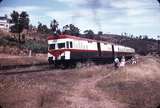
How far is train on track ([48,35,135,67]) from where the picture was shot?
1666cm

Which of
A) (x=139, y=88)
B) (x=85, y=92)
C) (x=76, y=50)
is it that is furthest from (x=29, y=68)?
(x=139, y=88)

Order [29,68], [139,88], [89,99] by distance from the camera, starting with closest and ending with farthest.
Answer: [89,99] → [139,88] → [29,68]

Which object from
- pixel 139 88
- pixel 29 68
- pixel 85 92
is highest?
pixel 29 68

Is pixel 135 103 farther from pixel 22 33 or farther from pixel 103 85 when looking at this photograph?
pixel 22 33

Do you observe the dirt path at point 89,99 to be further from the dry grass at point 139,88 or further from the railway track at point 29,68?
the railway track at point 29,68

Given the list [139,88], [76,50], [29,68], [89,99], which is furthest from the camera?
[76,50]

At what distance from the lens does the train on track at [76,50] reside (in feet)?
54.7

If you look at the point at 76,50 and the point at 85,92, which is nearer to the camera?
the point at 85,92

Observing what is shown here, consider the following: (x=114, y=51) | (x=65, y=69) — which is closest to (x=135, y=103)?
(x=65, y=69)

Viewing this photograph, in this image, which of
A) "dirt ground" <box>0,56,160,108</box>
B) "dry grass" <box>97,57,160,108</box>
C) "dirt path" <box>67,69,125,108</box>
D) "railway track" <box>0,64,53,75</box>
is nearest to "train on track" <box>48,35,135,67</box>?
"railway track" <box>0,64,53,75</box>

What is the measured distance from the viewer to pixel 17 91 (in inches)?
461

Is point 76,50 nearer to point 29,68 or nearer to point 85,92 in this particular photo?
point 29,68

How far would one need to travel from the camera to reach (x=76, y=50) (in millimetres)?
22359

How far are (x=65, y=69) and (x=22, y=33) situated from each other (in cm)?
795
